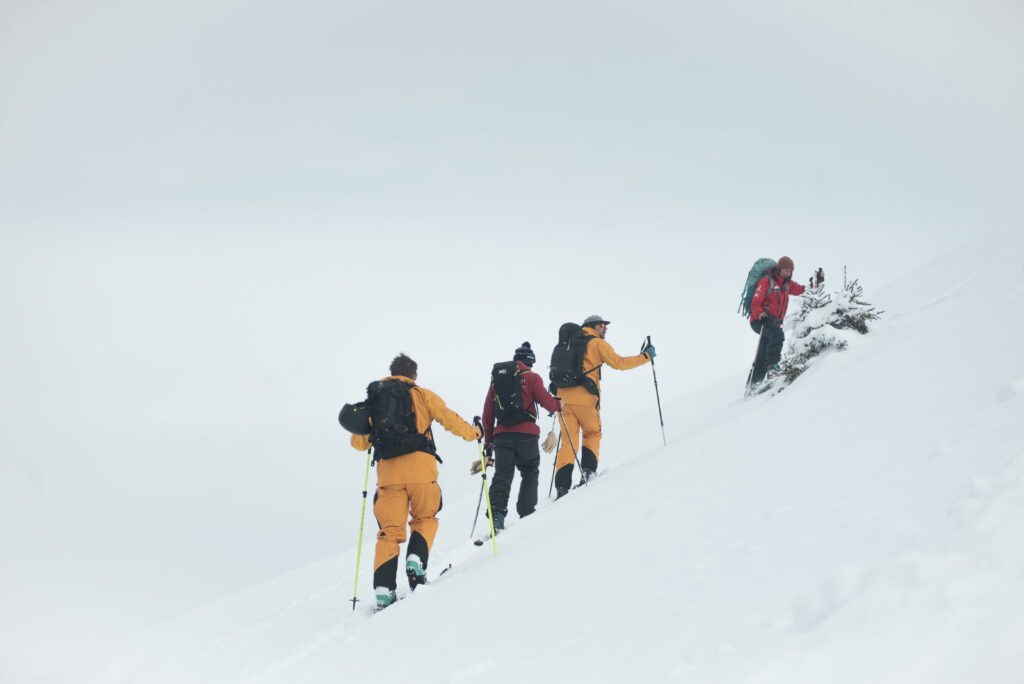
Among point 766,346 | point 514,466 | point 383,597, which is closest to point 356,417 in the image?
point 383,597

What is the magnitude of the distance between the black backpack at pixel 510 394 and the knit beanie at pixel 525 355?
23cm

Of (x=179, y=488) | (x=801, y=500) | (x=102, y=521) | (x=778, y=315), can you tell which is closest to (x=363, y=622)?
(x=801, y=500)

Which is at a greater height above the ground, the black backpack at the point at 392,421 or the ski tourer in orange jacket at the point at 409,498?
the black backpack at the point at 392,421

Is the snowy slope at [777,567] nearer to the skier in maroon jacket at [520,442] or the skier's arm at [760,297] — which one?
the skier in maroon jacket at [520,442]

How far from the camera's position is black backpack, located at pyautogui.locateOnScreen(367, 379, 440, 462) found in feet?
21.2

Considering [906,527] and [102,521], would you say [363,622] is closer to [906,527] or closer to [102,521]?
[906,527]

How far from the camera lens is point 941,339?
6.07m

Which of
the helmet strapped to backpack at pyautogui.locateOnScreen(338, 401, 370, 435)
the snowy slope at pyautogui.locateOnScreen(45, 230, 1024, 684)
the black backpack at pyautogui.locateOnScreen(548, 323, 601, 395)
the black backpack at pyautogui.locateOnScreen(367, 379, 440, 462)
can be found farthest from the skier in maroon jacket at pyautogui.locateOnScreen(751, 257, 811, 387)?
the helmet strapped to backpack at pyautogui.locateOnScreen(338, 401, 370, 435)

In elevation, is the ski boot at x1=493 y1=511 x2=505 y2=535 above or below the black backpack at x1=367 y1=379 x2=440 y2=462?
below

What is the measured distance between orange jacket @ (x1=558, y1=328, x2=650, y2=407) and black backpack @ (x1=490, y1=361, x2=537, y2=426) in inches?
26.9

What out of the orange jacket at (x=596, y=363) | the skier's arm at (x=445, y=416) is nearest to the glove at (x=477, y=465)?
the orange jacket at (x=596, y=363)

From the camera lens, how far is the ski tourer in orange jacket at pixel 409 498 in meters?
6.48

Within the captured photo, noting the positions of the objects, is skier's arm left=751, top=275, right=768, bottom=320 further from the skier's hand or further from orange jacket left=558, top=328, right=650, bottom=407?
the skier's hand

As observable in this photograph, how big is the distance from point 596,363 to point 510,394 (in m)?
1.22
